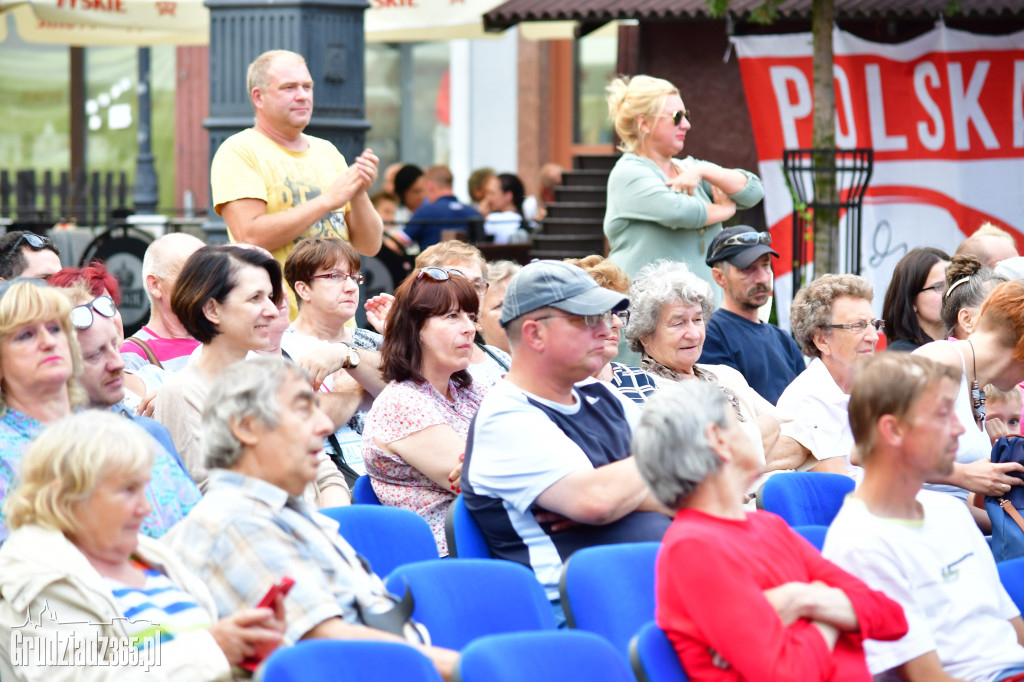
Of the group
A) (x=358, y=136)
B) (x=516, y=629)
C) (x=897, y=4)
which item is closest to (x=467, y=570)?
(x=516, y=629)

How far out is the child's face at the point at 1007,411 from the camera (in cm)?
468

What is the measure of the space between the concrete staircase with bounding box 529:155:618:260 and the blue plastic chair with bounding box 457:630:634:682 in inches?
329

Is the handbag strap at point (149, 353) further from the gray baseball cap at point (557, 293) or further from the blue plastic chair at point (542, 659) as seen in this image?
the blue plastic chair at point (542, 659)

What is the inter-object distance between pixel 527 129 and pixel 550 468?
1406 cm

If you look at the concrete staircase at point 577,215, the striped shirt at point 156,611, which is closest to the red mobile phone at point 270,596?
the striped shirt at point 156,611

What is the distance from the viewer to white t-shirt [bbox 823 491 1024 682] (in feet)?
9.69

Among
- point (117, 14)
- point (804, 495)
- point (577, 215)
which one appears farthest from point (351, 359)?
point (577, 215)

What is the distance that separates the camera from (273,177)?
18.5 ft

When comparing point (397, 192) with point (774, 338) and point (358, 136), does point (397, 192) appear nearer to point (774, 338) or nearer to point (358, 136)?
point (358, 136)

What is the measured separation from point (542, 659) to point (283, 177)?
11.5 feet

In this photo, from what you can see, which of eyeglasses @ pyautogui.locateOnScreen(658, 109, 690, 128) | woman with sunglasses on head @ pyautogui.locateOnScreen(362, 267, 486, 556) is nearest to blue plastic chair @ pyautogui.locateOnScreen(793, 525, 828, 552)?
Result: woman with sunglasses on head @ pyautogui.locateOnScreen(362, 267, 486, 556)

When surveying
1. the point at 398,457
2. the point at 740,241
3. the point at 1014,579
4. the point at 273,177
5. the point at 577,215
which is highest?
the point at 273,177

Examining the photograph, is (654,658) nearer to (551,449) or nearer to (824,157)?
(551,449)

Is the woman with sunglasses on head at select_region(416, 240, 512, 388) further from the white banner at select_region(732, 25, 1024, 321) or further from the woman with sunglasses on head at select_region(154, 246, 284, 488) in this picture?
the white banner at select_region(732, 25, 1024, 321)
